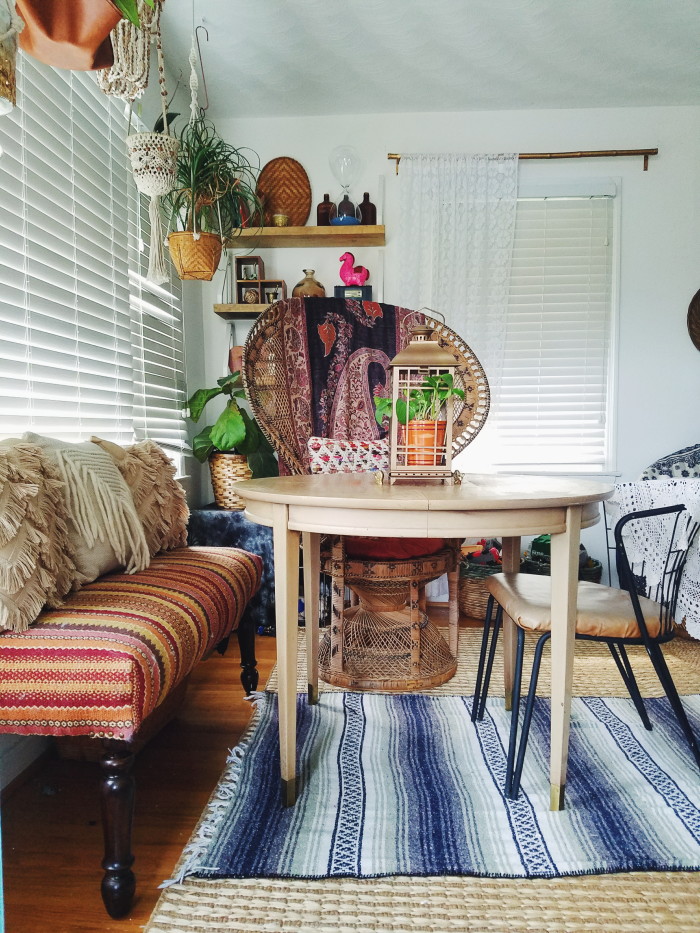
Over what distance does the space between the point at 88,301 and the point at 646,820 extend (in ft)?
7.54

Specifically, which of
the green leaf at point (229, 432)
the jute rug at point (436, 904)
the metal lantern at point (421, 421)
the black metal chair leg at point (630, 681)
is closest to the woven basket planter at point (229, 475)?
the green leaf at point (229, 432)

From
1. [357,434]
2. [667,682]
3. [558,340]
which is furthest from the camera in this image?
[558,340]

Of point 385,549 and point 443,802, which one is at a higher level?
point 385,549

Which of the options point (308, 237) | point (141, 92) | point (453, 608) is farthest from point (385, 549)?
point (308, 237)

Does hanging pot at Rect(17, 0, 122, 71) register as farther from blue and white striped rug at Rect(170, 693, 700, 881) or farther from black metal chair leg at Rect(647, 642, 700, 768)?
black metal chair leg at Rect(647, 642, 700, 768)

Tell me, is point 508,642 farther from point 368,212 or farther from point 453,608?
point 368,212

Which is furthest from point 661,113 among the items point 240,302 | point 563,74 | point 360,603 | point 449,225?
point 360,603

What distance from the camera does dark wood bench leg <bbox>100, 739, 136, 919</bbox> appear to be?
113 centimetres

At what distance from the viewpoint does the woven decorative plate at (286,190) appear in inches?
139

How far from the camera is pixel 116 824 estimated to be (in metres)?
1.13

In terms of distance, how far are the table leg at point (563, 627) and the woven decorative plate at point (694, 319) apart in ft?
8.77

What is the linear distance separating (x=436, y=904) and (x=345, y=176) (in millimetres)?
3365

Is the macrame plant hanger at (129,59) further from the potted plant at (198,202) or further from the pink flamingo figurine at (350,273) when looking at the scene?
the pink flamingo figurine at (350,273)

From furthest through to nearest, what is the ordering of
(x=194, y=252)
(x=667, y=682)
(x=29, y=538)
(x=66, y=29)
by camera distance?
(x=194, y=252)
(x=667, y=682)
(x=29, y=538)
(x=66, y=29)
